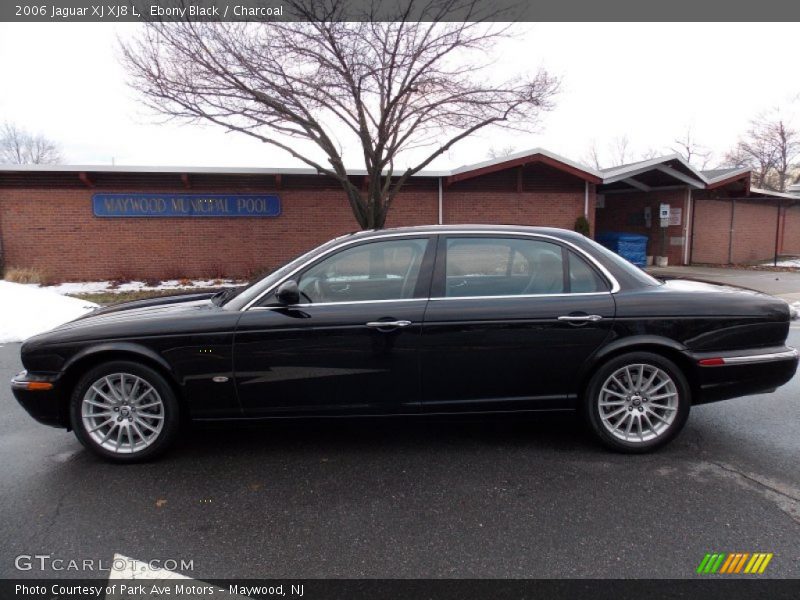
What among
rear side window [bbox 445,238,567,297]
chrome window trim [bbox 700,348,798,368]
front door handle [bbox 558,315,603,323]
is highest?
rear side window [bbox 445,238,567,297]

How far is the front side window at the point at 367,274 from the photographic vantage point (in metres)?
3.58

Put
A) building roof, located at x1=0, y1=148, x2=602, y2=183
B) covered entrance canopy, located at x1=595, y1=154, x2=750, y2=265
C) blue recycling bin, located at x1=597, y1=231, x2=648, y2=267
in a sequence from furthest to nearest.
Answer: blue recycling bin, located at x1=597, y1=231, x2=648, y2=267, covered entrance canopy, located at x1=595, y1=154, x2=750, y2=265, building roof, located at x1=0, y1=148, x2=602, y2=183

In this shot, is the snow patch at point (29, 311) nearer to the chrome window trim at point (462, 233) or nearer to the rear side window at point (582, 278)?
the chrome window trim at point (462, 233)

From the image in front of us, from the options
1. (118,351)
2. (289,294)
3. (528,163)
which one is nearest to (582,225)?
(528,163)

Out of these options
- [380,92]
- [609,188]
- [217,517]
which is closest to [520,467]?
[217,517]

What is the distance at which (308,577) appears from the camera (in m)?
2.37

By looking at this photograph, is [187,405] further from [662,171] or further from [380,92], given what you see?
[662,171]

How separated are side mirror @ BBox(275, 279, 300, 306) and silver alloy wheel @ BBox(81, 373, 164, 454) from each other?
1.03 meters

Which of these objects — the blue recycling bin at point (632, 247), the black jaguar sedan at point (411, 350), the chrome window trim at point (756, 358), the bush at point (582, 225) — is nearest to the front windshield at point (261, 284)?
the black jaguar sedan at point (411, 350)

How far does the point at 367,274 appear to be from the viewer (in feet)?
12.0

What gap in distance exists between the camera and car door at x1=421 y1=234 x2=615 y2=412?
3465 millimetres

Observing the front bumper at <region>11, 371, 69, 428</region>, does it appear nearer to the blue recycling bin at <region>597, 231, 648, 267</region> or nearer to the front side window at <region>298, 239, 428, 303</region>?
the front side window at <region>298, 239, 428, 303</region>

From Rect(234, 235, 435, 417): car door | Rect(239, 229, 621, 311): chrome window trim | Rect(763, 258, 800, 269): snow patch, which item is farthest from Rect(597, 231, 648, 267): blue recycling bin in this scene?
Rect(234, 235, 435, 417): car door

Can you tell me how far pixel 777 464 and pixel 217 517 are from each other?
350 centimetres
